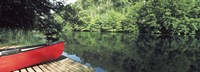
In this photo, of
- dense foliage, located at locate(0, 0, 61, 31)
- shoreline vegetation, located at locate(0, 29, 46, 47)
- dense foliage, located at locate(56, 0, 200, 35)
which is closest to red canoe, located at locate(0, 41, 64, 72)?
dense foliage, located at locate(0, 0, 61, 31)

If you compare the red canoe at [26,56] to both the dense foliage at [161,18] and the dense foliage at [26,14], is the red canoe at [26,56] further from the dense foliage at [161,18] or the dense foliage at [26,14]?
the dense foliage at [161,18]

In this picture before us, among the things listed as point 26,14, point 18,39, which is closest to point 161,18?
point 18,39

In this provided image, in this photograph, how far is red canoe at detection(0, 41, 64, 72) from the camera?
381 inches

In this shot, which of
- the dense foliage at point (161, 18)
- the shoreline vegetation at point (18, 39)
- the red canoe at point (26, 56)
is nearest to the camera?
the red canoe at point (26, 56)

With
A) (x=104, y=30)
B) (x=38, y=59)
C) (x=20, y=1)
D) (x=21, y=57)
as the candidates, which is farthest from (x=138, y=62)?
(x=104, y=30)

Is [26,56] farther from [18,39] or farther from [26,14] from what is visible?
[18,39]

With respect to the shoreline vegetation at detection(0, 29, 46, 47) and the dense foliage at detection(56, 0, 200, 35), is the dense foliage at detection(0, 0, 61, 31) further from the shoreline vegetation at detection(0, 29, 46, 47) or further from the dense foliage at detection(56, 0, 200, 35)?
the dense foliage at detection(56, 0, 200, 35)

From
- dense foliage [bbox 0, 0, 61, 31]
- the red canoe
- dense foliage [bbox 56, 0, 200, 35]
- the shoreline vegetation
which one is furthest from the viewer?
dense foliage [bbox 56, 0, 200, 35]

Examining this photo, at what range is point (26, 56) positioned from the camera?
10703 mm

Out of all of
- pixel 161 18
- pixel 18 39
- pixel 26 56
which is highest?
pixel 161 18

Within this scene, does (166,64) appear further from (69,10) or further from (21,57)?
(21,57)

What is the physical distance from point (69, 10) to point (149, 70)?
671cm

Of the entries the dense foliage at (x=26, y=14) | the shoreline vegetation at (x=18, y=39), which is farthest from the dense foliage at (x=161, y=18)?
the dense foliage at (x=26, y=14)

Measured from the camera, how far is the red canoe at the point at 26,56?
31.7ft
